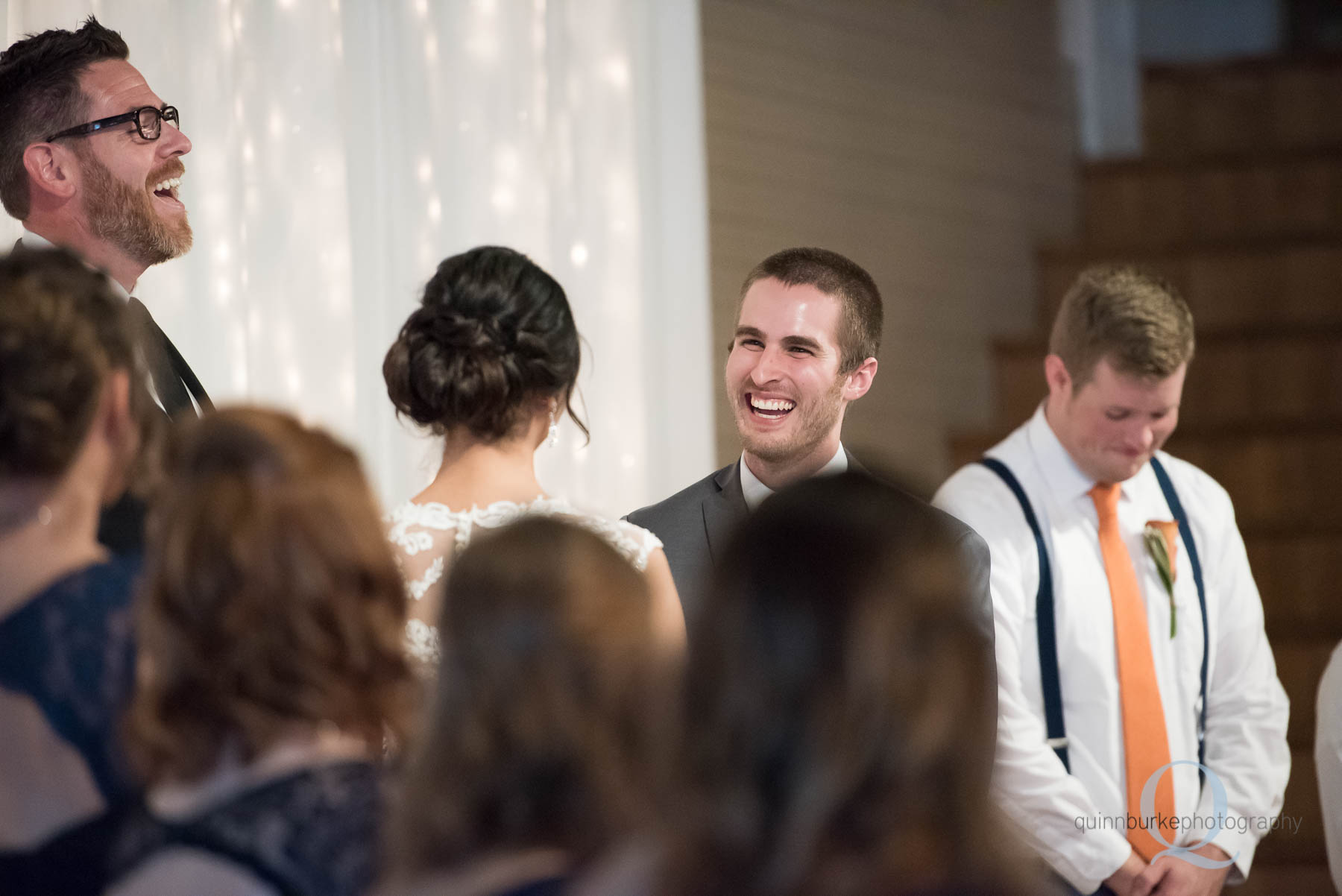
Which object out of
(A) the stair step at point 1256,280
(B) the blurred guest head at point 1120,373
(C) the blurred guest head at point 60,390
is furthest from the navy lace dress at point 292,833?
(A) the stair step at point 1256,280

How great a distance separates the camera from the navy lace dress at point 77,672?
129 centimetres

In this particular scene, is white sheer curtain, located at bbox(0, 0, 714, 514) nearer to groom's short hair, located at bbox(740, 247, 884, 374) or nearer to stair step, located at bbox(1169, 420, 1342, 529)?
groom's short hair, located at bbox(740, 247, 884, 374)

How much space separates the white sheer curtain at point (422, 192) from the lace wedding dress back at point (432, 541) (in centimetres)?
135

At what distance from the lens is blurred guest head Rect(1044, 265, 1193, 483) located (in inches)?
103

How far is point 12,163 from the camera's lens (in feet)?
8.04

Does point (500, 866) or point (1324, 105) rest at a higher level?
point (1324, 105)

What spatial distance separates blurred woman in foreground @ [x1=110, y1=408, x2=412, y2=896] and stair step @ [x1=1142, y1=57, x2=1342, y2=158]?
5.24 meters

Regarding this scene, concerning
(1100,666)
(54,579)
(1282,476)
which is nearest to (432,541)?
(54,579)

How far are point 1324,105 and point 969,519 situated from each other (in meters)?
4.00

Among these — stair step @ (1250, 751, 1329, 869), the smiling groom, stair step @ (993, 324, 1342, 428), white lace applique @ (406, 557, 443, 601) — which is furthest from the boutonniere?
stair step @ (993, 324, 1342, 428)

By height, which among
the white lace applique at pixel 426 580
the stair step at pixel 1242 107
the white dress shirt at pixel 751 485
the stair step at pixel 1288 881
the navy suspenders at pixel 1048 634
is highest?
the stair step at pixel 1242 107

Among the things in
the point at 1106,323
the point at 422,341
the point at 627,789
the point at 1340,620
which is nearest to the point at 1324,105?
the point at 1340,620

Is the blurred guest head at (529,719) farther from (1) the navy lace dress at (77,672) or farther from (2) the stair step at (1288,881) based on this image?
(2) the stair step at (1288,881)

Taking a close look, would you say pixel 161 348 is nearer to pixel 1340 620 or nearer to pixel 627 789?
pixel 627 789
